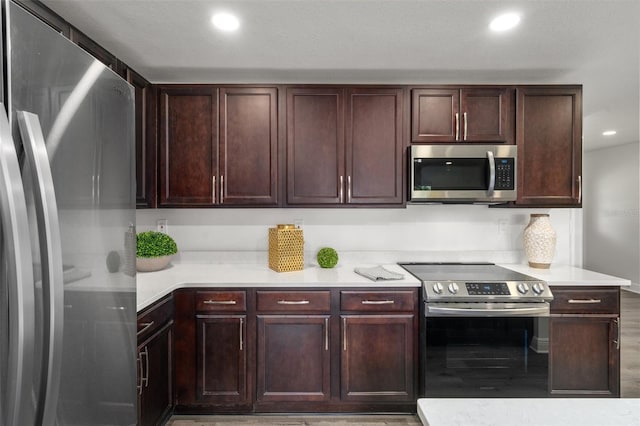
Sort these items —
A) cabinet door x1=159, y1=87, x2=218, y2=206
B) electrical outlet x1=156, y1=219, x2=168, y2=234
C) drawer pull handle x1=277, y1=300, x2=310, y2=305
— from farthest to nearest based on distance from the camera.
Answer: electrical outlet x1=156, y1=219, x2=168, y2=234
cabinet door x1=159, y1=87, x2=218, y2=206
drawer pull handle x1=277, y1=300, x2=310, y2=305

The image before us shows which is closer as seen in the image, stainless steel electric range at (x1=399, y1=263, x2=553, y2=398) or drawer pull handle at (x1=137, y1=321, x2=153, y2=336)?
drawer pull handle at (x1=137, y1=321, x2=153, y2=336)

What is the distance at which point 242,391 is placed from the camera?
7.54 feet

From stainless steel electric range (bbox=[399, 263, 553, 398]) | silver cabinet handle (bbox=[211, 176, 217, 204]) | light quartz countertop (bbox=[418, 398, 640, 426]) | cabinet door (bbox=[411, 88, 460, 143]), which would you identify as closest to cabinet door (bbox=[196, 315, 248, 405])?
silver cabinet handle (bbox=[211, 176, 217, 204])

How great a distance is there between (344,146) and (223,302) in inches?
53.1

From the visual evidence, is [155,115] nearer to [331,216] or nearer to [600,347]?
[331,216]

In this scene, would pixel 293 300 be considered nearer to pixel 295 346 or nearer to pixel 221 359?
pixel 295 346

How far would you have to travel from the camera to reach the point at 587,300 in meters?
2.28

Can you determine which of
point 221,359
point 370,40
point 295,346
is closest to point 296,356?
point 295,346

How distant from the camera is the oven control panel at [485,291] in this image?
7.18ft

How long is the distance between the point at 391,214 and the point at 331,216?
49 cm

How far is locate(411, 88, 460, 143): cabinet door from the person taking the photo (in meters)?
2.61

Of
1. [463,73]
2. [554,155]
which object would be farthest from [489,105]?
[554,155]

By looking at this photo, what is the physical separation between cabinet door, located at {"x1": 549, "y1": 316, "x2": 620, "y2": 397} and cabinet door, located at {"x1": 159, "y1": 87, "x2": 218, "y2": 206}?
2476mm

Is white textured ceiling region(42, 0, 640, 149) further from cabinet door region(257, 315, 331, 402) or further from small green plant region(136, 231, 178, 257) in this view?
cabinet door region(257, 315, 331, 402)
